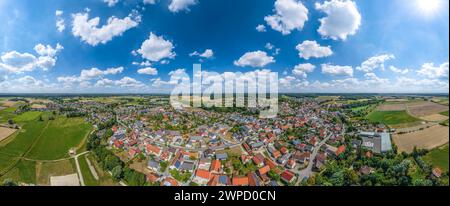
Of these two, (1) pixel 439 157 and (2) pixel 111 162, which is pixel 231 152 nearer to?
(2) pixel 111 162

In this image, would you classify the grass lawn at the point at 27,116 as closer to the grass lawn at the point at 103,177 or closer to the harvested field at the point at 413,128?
the grass lawn at the point at 103,177

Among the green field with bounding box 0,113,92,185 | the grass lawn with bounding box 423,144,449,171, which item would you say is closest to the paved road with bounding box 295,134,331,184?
the grass lawn with bounding box 423,144,449,171

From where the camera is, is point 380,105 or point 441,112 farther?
point 380,105

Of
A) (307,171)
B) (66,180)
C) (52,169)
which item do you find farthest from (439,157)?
(52,169)

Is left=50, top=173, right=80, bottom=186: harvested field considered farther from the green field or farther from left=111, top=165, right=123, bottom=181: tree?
left=111, top=165, right=123, bottom=181: tree
